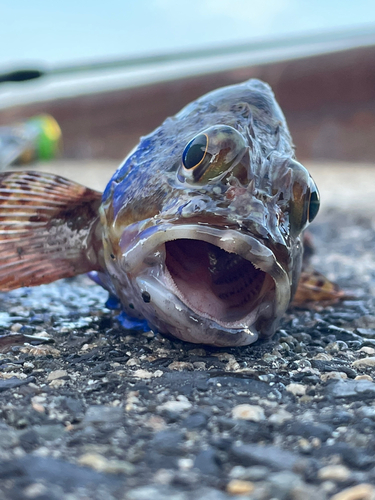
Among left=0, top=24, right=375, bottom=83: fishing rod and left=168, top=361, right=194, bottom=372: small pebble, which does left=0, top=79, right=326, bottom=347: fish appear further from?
left=0, top=24, right=375, bottom=83: fishing rod

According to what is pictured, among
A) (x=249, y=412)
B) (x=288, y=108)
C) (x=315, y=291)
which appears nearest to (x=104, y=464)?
(x=249, y=412)

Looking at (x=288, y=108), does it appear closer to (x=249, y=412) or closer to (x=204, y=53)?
(x=204, y=53)

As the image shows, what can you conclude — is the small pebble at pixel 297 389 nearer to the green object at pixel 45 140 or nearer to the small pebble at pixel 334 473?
the small pebble at pixel 334 473

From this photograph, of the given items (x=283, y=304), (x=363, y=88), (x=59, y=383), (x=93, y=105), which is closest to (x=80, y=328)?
(x=59, y=383)

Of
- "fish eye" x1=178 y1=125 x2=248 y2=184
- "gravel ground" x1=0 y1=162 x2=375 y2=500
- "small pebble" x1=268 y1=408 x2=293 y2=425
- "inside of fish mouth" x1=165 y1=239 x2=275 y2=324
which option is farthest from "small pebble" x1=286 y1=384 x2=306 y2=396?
"fish eye" x1=178 y1=125 x2=248 y2=184

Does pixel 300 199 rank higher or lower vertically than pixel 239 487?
higher

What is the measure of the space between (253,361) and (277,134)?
0.92 m

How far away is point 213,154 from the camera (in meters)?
1.73

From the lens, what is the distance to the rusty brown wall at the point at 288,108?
35.1 ft

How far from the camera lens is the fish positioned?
163cm

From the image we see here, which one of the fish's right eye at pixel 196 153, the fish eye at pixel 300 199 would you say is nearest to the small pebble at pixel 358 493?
the fish eye at pixel 300 199

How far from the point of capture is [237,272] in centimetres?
185

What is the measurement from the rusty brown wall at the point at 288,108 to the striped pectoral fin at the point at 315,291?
909 centimetres

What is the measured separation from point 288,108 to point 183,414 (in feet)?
35.0
